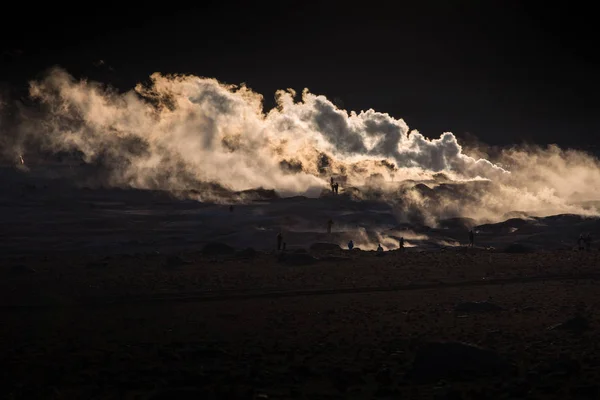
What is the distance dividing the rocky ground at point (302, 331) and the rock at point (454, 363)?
0.17 feet

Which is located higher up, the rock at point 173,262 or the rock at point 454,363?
the rock at point 454,363

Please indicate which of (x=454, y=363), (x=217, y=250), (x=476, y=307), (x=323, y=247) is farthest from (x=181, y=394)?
(x=323, y=247)

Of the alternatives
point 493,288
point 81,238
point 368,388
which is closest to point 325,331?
point 368,388

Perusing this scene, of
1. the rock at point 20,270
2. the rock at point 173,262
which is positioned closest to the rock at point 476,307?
the rock at point 173,262

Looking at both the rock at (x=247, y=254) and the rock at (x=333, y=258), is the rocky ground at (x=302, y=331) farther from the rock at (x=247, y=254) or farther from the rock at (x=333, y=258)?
the rock at (x=247, y=254)

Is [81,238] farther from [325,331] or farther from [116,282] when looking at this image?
[325,331]

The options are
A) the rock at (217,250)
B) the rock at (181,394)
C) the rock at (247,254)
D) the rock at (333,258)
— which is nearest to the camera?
the rock at (181,394)

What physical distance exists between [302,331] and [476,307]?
9.05 m

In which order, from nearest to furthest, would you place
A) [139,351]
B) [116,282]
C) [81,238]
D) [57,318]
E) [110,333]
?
1. [139,351]
2. [110,333]
3. [57,318]
4. [116,282]
5. [81,238]

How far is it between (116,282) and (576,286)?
2674 centimetres

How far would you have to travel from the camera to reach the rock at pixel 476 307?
3173cm

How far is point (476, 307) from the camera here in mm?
31969

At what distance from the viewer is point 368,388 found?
19500mm

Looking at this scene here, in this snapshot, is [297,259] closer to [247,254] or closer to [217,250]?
[247,254]
